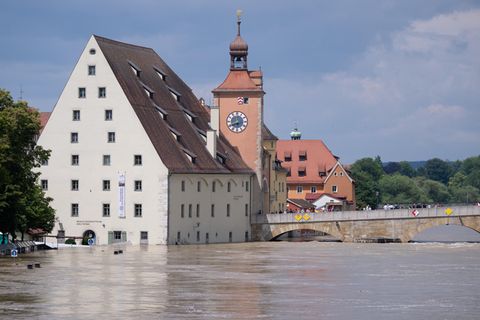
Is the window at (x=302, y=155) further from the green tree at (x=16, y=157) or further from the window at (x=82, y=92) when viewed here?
the green tree at (x=16, y=157)

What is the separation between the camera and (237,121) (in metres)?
108

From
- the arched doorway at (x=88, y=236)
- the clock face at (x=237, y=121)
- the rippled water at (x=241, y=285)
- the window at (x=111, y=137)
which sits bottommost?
the rippled water at (x=241, y=285)

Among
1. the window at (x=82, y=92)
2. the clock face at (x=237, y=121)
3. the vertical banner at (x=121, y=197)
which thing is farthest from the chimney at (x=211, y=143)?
the window at (x=82, y=92)

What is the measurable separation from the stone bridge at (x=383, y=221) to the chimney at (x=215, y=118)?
8.95m

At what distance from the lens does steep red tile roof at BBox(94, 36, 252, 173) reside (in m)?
95.9

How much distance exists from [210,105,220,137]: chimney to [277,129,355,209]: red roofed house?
33469mm

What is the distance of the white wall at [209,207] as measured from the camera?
95812 mm

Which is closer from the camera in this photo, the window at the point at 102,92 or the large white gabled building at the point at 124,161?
the large white gabled building at the point at 124,161

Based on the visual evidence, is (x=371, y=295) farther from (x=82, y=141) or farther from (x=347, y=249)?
(x=82, y=141)

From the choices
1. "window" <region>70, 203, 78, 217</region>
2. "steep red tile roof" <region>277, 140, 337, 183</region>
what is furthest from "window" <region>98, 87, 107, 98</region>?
"steep red tile roof" <region>277, 140, 337, 183</region>

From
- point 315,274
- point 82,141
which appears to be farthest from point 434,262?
point 82,141

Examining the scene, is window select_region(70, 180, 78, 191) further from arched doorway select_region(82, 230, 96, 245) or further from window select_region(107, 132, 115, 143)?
window select_region(107, 132, 115, 143)

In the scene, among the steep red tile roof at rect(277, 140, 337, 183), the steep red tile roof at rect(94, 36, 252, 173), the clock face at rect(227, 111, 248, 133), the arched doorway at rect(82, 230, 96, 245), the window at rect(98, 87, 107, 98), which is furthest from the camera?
the steep red tile roof at rect(277, 140, 337, 183)

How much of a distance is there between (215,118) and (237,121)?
2099 mm
